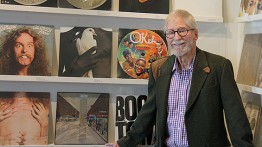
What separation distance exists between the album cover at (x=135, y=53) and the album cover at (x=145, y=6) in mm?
132

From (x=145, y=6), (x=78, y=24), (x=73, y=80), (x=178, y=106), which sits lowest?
(x=178, y=106)

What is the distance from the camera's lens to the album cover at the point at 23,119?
1.99 metres

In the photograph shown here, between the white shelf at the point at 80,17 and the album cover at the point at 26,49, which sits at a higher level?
the white shelf at the point at 80,17

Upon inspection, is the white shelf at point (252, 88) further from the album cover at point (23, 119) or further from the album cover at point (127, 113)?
the album cover at point (23, 119)

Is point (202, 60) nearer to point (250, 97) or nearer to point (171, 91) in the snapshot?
point (171, 91)

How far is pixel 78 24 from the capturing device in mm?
2053

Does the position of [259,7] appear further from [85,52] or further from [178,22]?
[85,52]

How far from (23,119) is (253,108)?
1363mm

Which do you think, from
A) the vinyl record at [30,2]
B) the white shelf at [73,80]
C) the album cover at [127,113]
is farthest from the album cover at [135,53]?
the vinyl record at [30,2]

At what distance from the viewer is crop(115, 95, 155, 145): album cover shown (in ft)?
6.83

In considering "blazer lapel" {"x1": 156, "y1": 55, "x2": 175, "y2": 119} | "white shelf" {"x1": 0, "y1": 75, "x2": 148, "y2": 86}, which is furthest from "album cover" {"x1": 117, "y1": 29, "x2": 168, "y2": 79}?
"blazer lapel" {"x1": 156, "y1": 55, "x2": 175, "y2": 119}

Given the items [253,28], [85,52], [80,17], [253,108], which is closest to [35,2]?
[80,17]

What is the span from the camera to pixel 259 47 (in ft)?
5.93

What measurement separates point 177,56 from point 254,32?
0.54 metres
